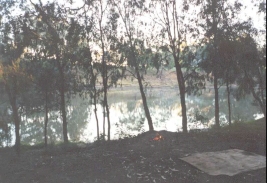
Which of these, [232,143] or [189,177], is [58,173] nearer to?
[189,177]

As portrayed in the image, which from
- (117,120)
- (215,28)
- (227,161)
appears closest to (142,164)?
(227,161)

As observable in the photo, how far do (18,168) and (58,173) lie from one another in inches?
66.6

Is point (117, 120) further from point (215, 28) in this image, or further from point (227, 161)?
point (227, 161)

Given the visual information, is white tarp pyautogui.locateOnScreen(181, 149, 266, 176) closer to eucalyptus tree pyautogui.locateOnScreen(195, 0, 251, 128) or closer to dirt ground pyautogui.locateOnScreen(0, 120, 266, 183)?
dirt ground pyautogui.locateOnScreen(0, 120, 266, 183)

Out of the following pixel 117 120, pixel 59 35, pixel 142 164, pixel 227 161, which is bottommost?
pixel 117 120

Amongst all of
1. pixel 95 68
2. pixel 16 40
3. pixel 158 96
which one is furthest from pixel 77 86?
pixel 158 96

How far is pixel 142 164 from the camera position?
747 centimetres

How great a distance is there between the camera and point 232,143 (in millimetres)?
9008

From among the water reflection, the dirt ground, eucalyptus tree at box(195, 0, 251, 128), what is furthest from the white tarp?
the water reflection

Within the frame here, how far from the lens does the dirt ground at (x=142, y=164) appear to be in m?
6.56

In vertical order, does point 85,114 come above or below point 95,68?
Result: below

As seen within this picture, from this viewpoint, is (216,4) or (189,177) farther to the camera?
(216,4)

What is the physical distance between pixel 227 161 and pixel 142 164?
215 cm

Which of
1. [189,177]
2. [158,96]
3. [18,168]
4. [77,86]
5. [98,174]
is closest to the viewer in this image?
[189,177]
